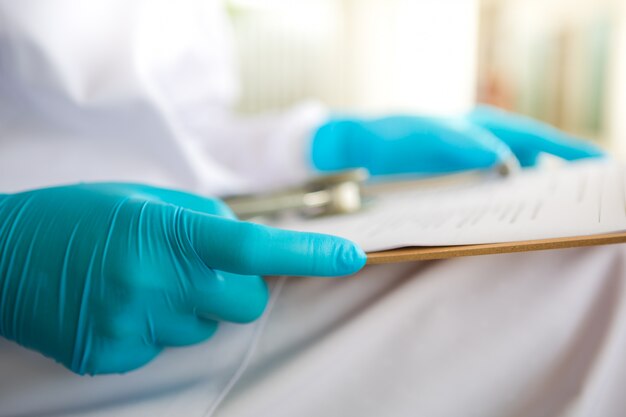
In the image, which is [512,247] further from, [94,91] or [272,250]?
[94,91]

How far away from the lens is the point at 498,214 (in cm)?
29

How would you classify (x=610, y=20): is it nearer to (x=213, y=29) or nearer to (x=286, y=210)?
(x=213, y=29)

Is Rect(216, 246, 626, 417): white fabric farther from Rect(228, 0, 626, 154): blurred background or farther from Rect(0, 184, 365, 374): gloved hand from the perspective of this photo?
Rect(228, 0, 626, 154): blurred background

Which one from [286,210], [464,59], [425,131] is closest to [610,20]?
[464,59]

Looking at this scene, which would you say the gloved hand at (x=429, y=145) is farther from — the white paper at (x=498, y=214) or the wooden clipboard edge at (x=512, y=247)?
the wooden clipboard edge at (x=512, y=247)

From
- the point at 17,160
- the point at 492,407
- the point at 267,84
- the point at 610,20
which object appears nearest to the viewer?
the point at 492,407

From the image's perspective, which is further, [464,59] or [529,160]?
[464,59]

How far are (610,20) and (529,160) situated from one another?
54.2 inches

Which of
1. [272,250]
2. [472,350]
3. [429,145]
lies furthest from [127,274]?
[429,145]

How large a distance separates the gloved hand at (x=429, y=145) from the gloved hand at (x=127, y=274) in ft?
1.15

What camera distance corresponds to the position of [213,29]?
0.67m

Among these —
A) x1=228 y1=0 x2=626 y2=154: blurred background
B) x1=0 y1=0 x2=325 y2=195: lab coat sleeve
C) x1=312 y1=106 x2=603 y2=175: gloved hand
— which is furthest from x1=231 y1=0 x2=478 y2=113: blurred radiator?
x1=0 y1=0 x2=325 y2=195: lab coat sleeve

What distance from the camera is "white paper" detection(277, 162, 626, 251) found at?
242 mm

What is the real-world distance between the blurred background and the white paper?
1449 mm
